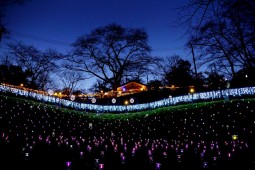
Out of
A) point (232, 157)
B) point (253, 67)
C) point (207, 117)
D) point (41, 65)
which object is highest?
point (41, 65)

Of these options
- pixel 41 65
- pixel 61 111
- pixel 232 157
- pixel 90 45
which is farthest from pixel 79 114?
pixel 41 65

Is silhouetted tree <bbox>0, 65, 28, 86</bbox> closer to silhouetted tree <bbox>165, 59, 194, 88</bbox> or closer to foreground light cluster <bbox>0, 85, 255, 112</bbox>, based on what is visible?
foreground light cluster <bbox>0, 85, 255, 112</bbox>

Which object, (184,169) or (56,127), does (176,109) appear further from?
(184,169)

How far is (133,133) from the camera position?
15641 mm

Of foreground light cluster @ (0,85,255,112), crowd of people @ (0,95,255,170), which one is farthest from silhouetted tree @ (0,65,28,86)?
crowd of people @ (0,95,255,170)

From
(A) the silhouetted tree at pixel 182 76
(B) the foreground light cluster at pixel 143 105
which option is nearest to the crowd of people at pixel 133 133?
(B) the foreground light cluster at pixel 143 105

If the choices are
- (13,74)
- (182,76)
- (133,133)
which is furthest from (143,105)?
(13,74)

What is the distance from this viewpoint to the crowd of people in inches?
296

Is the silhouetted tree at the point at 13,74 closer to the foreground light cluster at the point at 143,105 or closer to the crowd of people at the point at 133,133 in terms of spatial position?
the foreground light cluster at the point at 143,105

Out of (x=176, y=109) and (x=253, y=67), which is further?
(x=253, y=67)

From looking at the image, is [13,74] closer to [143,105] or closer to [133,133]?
[143,105]

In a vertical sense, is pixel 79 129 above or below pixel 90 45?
below

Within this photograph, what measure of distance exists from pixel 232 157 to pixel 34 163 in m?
5.68

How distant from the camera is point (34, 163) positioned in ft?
19.5
